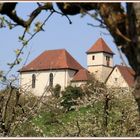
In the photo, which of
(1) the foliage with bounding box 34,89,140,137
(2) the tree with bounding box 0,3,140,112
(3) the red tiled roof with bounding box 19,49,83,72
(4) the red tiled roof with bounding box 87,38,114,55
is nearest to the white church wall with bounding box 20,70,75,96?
(3) the red tiled roof with bounding box 19,49,83,72

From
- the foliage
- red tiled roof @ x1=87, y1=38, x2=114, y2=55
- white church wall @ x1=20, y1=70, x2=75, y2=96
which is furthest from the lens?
white church wall @ x1=20, y1=70, x2=75, y2=96

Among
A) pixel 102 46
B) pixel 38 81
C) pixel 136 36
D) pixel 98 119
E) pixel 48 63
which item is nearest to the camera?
pixel 136 36

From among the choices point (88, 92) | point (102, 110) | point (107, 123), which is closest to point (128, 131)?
point (107, 123)

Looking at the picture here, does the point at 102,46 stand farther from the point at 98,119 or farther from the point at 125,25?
the point at 125,25

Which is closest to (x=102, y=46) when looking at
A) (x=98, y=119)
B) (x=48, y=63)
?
(x=48, y=63)

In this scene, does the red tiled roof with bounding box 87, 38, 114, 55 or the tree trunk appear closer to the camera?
the tree trunk

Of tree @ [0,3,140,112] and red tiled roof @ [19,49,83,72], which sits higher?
red tiled roof @ [19,49,83,72]

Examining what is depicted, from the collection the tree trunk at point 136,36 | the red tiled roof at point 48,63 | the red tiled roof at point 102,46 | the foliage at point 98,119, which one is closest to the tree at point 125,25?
the tree trunk at point 136,36

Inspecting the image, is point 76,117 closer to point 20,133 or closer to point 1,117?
point 20,133

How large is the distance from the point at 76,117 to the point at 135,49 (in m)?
4.11

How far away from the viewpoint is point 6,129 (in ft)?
12.3

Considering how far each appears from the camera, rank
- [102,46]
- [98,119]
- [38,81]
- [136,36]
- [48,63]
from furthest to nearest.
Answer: [48,63], [102,46], [38,81], [98,119], [136,36]

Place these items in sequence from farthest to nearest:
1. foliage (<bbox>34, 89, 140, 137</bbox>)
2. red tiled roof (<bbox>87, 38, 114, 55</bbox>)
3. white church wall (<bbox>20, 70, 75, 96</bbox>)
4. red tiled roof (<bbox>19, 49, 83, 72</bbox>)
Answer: red tiled roof (<bbox>19, 49, 83, 72</bbox>) < white church wall (<bbox>20, 70, 75, 96</bbox>) < foliage (<bbox>34, 89, 140, 137</bbox>) < red tiled roof (<bbox>87, 38, 114, 55</bbox>)

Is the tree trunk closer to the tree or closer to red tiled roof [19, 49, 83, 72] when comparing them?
the tree
